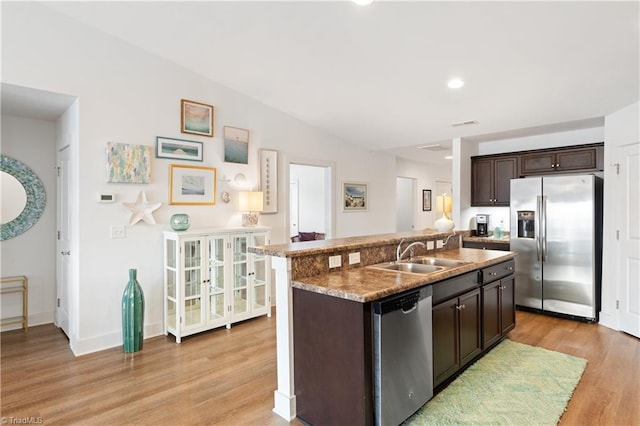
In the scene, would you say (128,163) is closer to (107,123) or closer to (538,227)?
(107,123)

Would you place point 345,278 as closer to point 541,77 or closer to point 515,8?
point 515,8

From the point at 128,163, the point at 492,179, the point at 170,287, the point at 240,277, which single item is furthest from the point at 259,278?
the point at 492,179

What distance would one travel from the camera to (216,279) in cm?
404

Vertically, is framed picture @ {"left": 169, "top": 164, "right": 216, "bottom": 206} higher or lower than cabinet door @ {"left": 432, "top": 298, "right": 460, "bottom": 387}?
higher

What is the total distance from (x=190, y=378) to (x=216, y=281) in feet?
4.21

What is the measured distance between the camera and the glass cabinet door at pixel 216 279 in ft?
13.1

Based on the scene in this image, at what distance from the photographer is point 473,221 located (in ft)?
18.6

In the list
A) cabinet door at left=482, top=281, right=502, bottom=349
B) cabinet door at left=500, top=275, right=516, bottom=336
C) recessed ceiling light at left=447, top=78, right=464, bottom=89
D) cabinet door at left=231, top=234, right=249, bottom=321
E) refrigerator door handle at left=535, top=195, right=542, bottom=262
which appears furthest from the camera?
refrigerator door handle at left=535, top=195, right=542, bottom=262

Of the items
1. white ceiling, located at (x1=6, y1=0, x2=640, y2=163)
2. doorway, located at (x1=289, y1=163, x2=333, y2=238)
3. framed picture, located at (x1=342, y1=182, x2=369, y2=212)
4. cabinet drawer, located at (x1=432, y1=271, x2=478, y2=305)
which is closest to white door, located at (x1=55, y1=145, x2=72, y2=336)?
white ceiling, located at (x1=6, y1=0, x2=640, y2=163)

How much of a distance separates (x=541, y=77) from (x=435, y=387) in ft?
9.78

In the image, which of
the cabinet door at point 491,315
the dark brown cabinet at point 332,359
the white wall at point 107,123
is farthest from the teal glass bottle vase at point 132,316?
the cabinet door at point 491,315

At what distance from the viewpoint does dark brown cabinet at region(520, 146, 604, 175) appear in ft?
14.5

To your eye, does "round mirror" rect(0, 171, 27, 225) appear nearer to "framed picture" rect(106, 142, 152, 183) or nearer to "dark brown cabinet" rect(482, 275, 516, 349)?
"framed picture" rect(106, 142, 152, 183)

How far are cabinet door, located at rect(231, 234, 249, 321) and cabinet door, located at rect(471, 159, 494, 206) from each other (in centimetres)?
352
